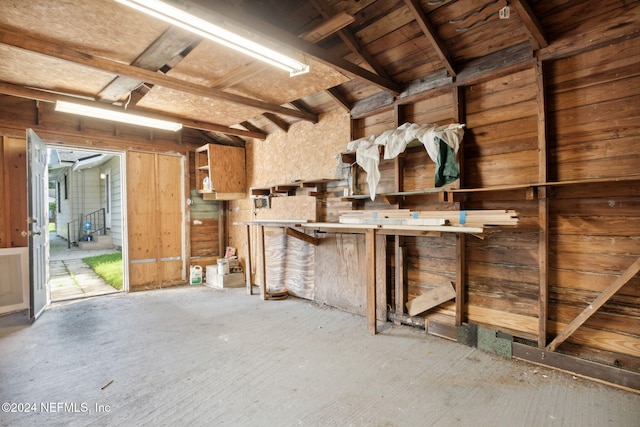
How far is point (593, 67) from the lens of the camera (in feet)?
8.18

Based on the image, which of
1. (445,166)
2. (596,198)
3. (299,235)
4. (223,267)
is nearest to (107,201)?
(223,267)

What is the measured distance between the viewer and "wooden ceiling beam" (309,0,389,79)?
274cm

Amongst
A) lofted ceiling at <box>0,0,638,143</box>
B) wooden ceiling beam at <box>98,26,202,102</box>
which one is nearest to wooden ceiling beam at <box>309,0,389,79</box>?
lofted ceiling at <box>0,0,638,143</box>

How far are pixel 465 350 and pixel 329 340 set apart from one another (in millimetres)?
1265

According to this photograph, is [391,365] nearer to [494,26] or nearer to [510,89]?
[510,89]

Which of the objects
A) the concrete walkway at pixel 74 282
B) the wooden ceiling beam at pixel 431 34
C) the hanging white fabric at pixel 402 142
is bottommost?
the concrete walkway at pixel 74 282

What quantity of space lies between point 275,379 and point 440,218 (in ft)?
6.20

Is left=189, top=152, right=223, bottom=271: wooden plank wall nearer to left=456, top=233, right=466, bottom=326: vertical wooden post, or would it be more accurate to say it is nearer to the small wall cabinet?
the small wall cabinet

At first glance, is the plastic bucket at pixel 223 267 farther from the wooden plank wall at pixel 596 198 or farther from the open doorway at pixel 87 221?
the wooden plank wall at pixel 596 198

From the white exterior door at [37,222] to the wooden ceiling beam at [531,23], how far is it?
517cm

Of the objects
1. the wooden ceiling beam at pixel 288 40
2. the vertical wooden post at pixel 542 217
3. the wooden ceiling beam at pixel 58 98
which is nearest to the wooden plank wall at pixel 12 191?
the wooden ceiling beam at pixel 58 98

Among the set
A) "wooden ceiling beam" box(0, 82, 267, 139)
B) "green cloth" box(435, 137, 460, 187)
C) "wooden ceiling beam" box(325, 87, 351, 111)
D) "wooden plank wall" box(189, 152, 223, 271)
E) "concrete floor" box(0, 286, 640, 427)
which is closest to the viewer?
"concrete floor" box(0, 286, 640, 427)

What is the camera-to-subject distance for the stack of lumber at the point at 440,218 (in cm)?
253

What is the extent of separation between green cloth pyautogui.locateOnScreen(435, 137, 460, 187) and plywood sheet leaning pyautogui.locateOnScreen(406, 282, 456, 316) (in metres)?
1.07
